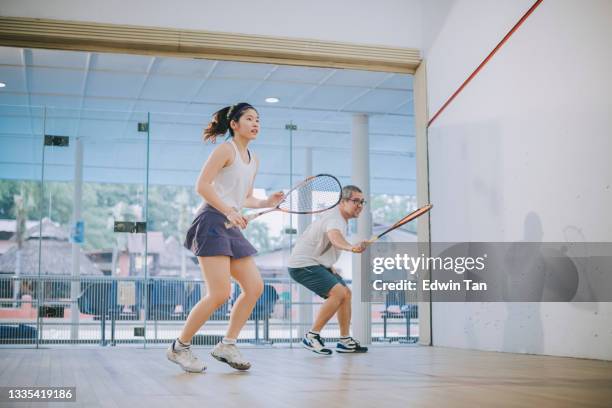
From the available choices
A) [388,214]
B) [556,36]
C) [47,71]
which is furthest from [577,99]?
[388,214]

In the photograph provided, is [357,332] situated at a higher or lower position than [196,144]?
lower

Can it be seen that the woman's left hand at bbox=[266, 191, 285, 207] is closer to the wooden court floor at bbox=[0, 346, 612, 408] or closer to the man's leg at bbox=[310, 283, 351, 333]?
the wooden court floor at bbox=[0, 346, 612, 408]

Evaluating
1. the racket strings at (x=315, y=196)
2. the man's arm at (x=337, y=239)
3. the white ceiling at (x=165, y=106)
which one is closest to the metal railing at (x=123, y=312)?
the white ceiling at (x=165, y=106)

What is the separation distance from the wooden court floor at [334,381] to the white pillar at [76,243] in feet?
Result: 5.55

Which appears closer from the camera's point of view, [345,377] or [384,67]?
[345,377]

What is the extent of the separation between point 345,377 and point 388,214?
320 inches

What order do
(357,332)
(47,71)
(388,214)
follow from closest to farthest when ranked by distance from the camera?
1. (47,71)
2. (357,332)
3. (388,214)

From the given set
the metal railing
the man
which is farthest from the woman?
the metal railing

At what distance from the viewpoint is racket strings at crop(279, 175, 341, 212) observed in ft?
14.7

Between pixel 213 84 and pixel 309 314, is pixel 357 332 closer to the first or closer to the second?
pixel 309 314

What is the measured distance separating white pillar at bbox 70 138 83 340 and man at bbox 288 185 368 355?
223 cm

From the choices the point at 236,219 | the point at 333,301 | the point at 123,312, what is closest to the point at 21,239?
the point at 123,312

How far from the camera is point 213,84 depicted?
7.29 meters

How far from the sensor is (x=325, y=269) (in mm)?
5168
